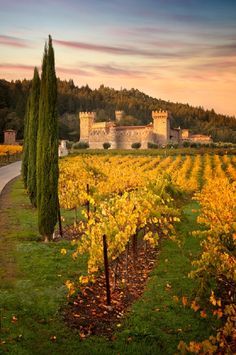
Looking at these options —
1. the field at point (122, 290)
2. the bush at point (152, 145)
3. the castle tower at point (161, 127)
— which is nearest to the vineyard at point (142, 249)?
the field at point (122, 290)

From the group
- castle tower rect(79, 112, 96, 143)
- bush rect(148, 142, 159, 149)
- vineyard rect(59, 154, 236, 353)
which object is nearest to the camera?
vineyard rect(59, 154, 236, 353)

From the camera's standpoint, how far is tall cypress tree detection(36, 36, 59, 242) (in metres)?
12.4

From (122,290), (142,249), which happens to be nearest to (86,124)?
(142,249)

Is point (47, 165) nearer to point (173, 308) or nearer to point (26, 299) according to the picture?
point (26, 299)

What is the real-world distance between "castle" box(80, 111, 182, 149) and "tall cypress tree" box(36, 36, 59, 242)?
7726 cm

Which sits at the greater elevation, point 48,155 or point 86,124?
point 86,124

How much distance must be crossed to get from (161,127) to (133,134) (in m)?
6.41

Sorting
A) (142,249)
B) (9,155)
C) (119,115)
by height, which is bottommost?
(142,249)

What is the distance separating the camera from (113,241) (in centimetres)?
831

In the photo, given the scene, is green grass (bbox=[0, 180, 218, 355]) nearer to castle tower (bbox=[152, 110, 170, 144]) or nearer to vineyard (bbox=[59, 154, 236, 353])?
vineyard (bbox=[59, 154, 236, 353])

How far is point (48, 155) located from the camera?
41.7ft

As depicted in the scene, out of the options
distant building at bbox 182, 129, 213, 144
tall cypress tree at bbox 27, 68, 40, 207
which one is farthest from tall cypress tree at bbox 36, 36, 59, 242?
distant building at bbox 182, 129, 213, 144

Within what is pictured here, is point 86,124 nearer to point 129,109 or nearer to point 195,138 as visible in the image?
point 195,138

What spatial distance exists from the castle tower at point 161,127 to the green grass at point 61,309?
81661 mm
